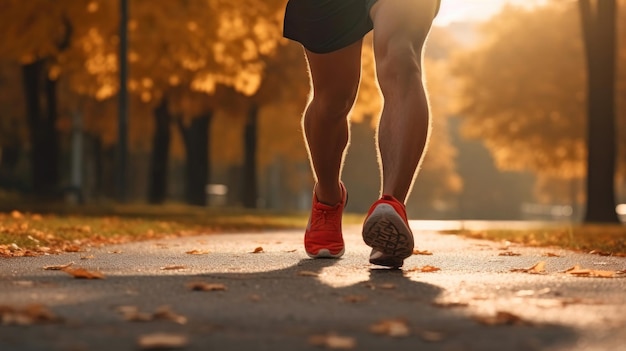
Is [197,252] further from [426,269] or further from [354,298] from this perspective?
Result: [354,298]

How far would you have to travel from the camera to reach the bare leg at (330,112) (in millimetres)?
5887

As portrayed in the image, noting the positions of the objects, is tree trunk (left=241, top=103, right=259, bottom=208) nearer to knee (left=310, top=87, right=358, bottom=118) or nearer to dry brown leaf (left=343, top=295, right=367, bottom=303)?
knee (left=310, top=87, right=358, bottom=118)

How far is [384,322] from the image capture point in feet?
11.4

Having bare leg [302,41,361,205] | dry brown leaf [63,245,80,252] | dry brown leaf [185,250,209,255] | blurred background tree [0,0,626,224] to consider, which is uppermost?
blurred background tree [0,0,626,224]

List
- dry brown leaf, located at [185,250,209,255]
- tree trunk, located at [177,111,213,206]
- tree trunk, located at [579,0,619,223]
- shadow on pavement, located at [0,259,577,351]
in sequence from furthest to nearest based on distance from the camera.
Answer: tree trunk, located at [177,111,213,206], tree trunk, located at [579,0,619,223], dry brown leaf, located at [185,250,209,255], shadow on pavement, located at [0,259,577,351]

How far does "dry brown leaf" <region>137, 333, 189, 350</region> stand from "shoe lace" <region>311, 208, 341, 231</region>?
304 cm

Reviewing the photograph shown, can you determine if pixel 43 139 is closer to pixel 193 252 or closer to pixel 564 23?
pixel 193 252

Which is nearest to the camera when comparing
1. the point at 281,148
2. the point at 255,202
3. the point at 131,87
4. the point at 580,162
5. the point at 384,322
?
the point at 384,322

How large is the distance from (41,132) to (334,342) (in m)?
22.7

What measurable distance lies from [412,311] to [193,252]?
336cm

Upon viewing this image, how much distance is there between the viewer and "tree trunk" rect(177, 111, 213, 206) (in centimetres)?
3102

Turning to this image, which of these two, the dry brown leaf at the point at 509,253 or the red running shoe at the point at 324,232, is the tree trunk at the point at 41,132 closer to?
the dry brown leaf at the point at 509,253

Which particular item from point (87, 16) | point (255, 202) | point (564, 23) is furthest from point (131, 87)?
point (564, 23)

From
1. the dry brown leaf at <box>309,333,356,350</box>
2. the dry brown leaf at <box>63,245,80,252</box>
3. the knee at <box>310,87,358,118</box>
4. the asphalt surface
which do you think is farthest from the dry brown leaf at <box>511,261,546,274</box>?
the dry brown leaf at <box>63,245,80,252</box>
